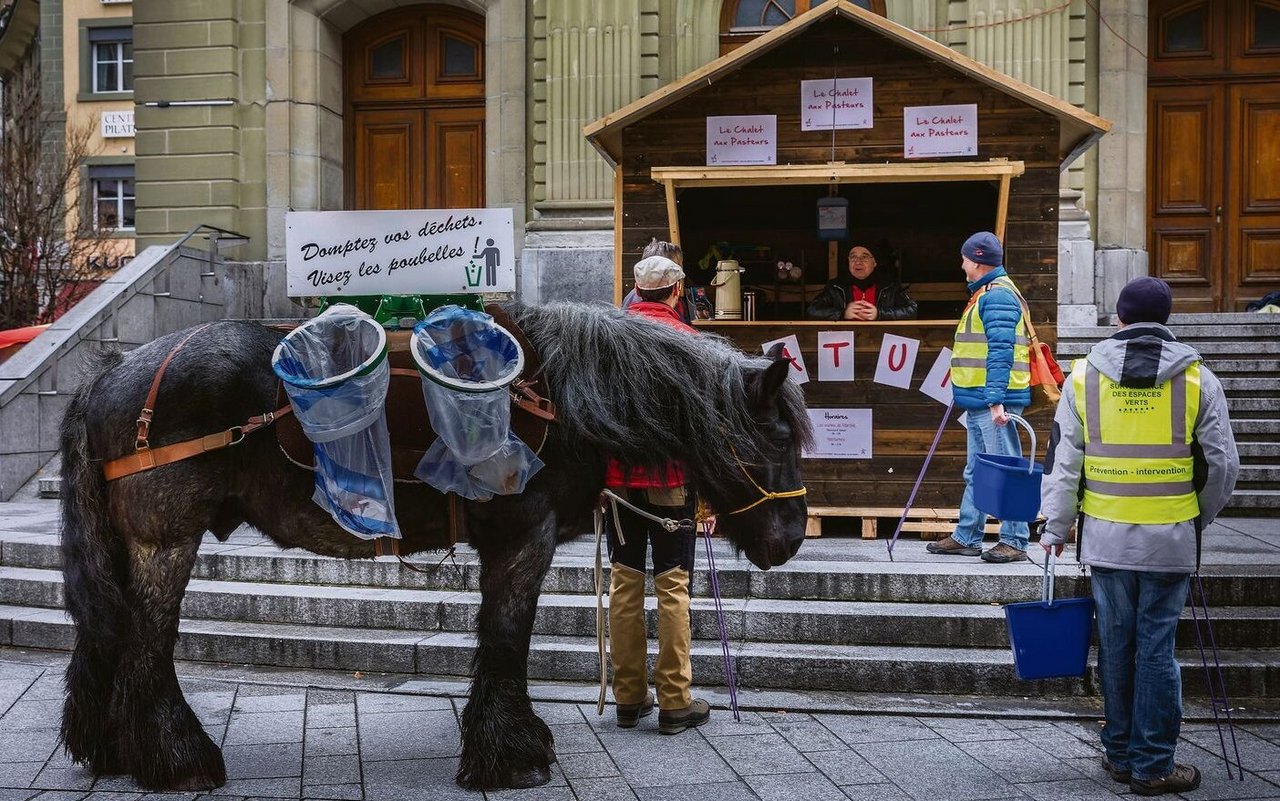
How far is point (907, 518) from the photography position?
8148 millimetres

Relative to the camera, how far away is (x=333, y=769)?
4668 millimetres

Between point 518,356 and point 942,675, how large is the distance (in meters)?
2.77

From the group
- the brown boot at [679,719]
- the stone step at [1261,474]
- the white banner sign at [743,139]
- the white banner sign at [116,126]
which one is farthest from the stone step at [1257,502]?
the white banner sign at [116,126]

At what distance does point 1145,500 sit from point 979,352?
288cm

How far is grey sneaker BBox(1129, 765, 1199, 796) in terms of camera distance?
4.41 metres

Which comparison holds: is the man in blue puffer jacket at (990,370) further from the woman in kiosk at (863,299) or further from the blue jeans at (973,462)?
the woman in kiosk at (863,299)

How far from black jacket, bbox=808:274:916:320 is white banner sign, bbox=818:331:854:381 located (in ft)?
1.31

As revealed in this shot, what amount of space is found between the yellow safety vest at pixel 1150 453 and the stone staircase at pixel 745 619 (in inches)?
61.5

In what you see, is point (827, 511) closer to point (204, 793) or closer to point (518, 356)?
point (518, 356)

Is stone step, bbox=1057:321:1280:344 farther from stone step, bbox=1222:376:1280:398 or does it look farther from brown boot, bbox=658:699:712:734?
brown boot, bbox=658:699:712:734

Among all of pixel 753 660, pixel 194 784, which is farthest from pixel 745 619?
pixel 194 784

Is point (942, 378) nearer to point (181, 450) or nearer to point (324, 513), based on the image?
point (324, 513)

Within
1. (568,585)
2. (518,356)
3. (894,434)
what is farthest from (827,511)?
(518,356)

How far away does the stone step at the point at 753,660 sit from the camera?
19.0ft
